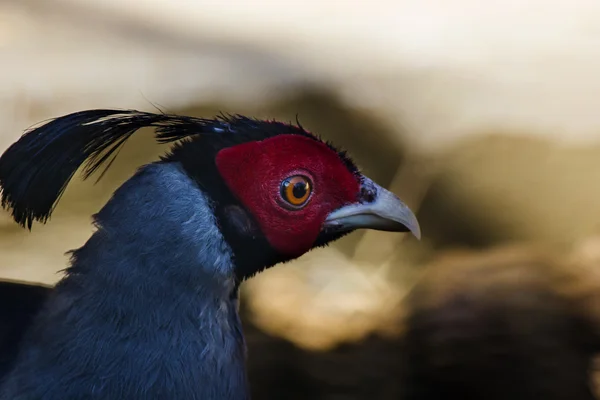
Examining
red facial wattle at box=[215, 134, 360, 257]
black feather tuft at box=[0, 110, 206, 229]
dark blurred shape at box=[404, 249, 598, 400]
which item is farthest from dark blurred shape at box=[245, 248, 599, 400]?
black feather tuft at box=[0, 110, 206, 229]

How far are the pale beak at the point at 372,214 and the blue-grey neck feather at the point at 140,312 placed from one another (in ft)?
0.80

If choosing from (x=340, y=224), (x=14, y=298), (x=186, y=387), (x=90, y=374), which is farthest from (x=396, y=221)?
(x=14, y=298)

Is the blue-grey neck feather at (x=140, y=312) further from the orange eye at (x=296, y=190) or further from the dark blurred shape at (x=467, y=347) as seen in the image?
the dark blurred shape at (x=467, y=347)

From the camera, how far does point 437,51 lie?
85.6 inches

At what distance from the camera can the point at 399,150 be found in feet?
7.50

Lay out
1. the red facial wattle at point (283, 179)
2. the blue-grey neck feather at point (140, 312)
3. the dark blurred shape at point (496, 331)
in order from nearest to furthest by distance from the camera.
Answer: the blue-grey neck feather at point (140, 312) → the red facial wattle at point (283, 179) → the dark blurred shape at point (496, 331)

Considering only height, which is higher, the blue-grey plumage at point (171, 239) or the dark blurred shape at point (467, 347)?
the blue-grey plumage at point (171, 239)

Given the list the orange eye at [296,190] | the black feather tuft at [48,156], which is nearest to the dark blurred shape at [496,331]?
the orange eye at [296,190]

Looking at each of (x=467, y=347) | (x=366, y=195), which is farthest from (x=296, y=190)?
(x=467, y=347)

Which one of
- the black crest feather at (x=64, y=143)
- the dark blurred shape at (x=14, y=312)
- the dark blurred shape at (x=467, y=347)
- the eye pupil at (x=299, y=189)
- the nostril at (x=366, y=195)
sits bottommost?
the dark blurred shape at (x=467, y=347)

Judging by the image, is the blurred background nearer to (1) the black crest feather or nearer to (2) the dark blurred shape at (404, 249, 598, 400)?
(2) the dark blurred shape at (404, 249, 598, 400)

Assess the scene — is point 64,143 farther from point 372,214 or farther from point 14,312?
point 372,214

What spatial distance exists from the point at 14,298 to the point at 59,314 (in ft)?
1.08

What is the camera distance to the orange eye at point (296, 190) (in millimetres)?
1366
